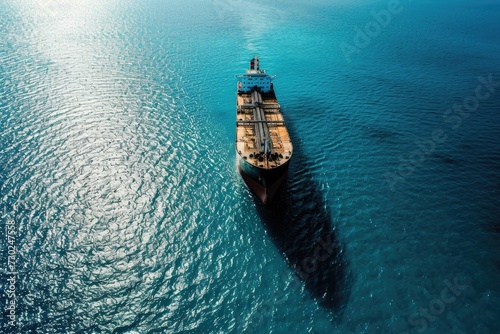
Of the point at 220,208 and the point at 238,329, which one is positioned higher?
the point at 220,208

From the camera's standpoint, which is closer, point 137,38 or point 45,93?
point 45,93

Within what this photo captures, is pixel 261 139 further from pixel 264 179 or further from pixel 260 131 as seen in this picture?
pixel 264 179

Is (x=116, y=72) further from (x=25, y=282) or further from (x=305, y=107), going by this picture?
(x=25, y=282)

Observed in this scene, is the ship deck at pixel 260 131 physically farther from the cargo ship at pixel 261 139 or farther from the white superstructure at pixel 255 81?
the white superstructure at pixel 255 81

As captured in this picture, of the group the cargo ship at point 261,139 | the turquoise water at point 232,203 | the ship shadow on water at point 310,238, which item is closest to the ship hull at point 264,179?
the cargo ship at point 261,139

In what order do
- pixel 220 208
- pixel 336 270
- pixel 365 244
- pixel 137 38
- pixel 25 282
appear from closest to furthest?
pixel 25 282, pixel 336 270, pixel 365 244, pixel 220 208, pixel 137 38

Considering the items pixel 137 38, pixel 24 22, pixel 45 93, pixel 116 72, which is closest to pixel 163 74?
pixel 116 72

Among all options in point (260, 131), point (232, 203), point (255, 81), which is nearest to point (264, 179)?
point (232, 203)
